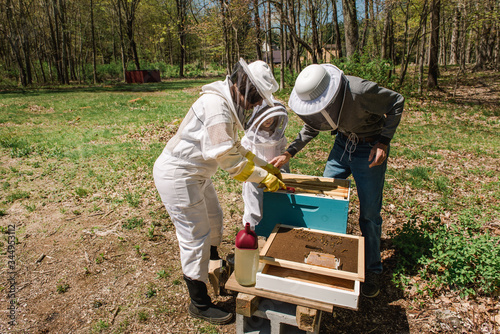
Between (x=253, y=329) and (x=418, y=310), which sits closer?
(x=253, y=329)

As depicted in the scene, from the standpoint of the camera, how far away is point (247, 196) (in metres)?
3.17

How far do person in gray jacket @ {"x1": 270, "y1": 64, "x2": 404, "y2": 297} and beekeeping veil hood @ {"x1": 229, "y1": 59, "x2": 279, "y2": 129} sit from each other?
26 centimetres

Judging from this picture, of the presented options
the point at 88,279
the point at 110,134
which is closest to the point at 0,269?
the point at 88,279

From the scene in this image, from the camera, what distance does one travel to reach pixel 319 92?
241 cm

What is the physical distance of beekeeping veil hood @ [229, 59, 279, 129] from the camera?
7.50 feet

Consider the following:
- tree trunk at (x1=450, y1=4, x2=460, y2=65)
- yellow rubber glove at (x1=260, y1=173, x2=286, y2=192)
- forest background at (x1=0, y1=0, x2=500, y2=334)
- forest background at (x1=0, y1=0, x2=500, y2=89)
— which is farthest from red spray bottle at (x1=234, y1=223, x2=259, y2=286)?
tree trunk at (x1=450, y1=4, x2=460, y2=65)

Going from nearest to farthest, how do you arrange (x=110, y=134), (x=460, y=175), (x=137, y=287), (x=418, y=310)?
(x=418, y=310), (x=137, y=287), (x=460, y=175), (x=110, y=134)

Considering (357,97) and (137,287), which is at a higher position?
(357,97)

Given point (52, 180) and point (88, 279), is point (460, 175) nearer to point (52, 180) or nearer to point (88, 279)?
point (88, 279)

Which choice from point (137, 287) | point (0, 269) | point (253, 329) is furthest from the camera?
point (0, 269)

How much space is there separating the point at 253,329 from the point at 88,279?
1.93 meters

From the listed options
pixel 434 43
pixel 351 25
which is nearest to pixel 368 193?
pixel 351 25

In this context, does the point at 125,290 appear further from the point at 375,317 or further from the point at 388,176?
the point at 388,176

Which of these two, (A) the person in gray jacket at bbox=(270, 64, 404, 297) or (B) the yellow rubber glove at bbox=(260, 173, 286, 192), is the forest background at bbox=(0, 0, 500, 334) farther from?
(B) the yellow rubber glove at bbox=(260, 173, 286, 192)
